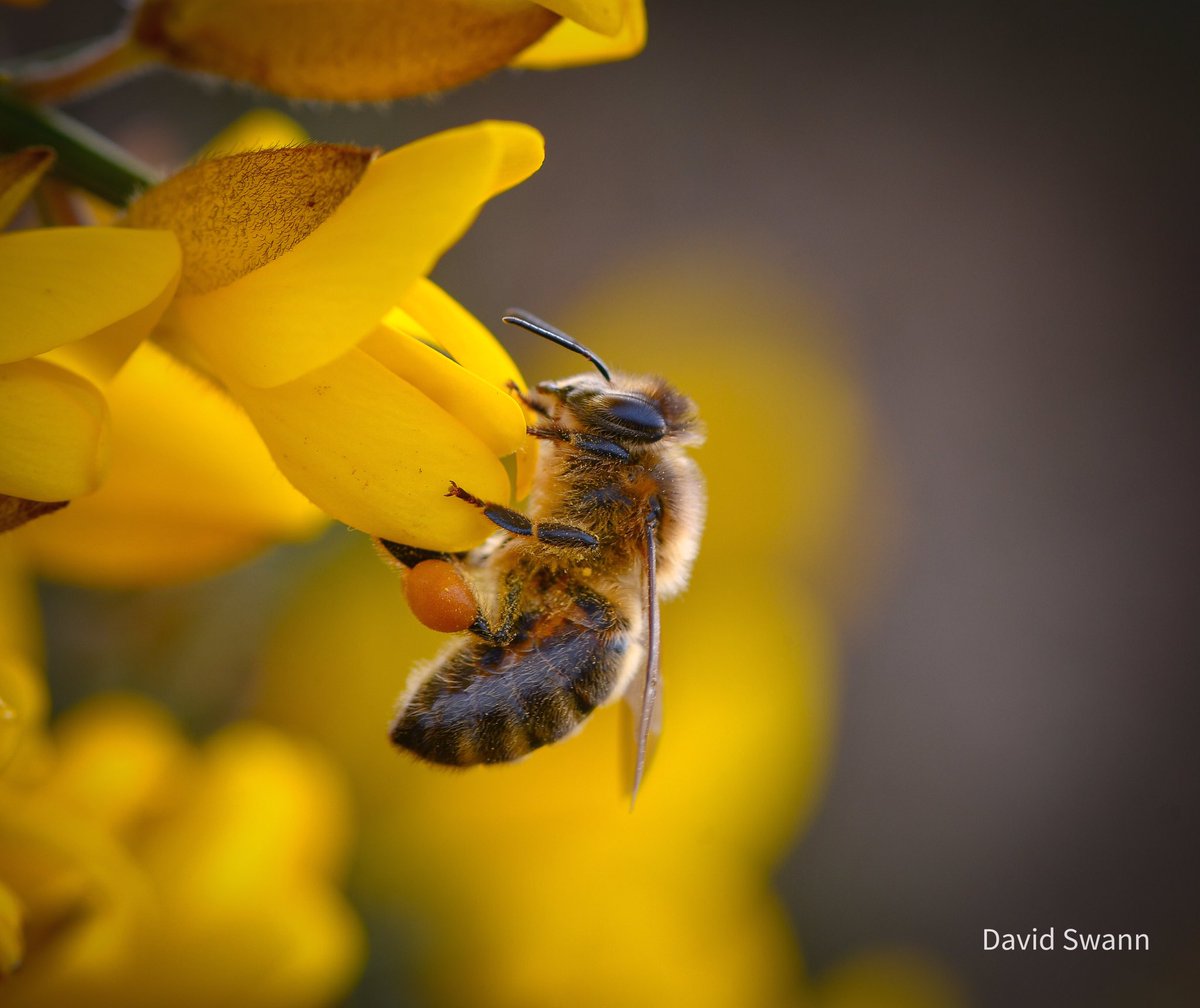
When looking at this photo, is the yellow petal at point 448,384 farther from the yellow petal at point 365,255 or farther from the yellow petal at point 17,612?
the yellow petal at point 17,612

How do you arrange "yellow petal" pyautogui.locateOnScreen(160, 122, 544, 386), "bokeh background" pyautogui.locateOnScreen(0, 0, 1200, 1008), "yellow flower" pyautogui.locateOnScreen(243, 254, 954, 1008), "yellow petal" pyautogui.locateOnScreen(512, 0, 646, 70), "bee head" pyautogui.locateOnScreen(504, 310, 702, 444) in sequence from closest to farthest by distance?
"yellow petal" pyautogui.locateOnScreen(160, 122, 544, 386) < "yellow petal" pyautogui.locateOnScreen(512, 0, 646, 70) < "bee head" pyautogui.locateOnScreen(504, 310, 702, 444) < "yellow flower" pyautogui.locateOnScreen(243, 254, 954, 1008) < "bokeh background" pyautogui.locateOnScreen(0, 0, 1200, 1008)

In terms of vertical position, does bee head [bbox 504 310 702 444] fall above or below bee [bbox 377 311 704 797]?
above

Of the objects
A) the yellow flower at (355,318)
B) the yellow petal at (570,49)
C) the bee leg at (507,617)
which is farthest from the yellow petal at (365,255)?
the bee leg at (507,617)

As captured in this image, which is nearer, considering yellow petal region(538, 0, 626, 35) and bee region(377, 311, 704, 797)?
yellow petal region(538, 0, 626, 35)

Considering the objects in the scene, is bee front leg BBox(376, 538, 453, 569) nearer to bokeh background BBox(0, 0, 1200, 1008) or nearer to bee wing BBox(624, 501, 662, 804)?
bee wing BBox(624, 501, 662, 804)

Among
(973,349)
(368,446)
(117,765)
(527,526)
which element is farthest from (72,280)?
(973,349)

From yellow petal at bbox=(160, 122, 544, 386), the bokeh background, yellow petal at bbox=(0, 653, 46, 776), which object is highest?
yellow petal at bbox=(160, 122, 544, 386)

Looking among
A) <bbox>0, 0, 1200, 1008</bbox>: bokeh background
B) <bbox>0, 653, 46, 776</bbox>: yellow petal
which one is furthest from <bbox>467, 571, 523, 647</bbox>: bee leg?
<bbox>0, 0, 1200, 1008</bbox>: bokeh background
